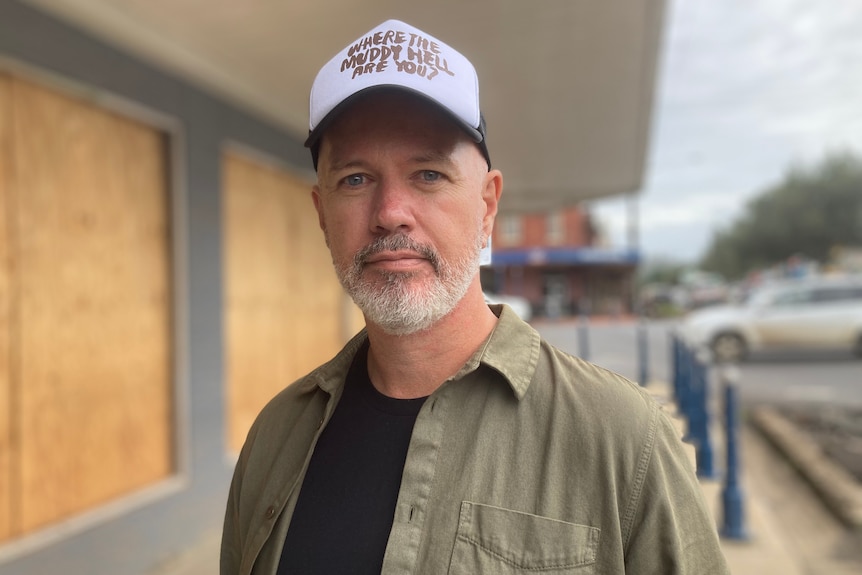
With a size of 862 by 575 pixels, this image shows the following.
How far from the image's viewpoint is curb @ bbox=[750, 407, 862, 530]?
517 centimetres

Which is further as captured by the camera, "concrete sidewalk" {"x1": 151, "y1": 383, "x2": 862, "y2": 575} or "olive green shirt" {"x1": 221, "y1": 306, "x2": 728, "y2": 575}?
"concrete sidewalk" {"x1": 151, "y1": 383, "x2": 862, "y2": 575}

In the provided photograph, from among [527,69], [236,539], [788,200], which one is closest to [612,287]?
[788,200]

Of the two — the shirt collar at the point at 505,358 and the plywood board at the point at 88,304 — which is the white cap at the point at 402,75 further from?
the plywood board at the point at 88,304

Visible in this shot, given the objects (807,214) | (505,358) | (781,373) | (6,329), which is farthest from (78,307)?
(807,214)

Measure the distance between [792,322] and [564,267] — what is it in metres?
20.2

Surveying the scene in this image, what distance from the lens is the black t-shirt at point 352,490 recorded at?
45.7 inches

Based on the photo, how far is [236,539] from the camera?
148 centimetres

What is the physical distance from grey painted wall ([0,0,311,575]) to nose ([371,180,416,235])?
110 inches

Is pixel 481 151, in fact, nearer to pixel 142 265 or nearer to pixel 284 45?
pixel 284 45

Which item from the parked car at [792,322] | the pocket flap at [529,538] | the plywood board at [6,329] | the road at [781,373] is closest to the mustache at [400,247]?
the pocket flap at [529,538]

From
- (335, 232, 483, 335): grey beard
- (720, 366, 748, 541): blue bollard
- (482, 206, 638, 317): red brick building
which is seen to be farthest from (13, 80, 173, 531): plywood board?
(482, 206, 638, 317): red brick building

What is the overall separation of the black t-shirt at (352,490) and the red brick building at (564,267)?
30.0 m

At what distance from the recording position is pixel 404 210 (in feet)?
3.95

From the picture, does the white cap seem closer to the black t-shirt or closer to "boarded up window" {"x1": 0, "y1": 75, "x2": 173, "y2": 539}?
the black t-shirt
